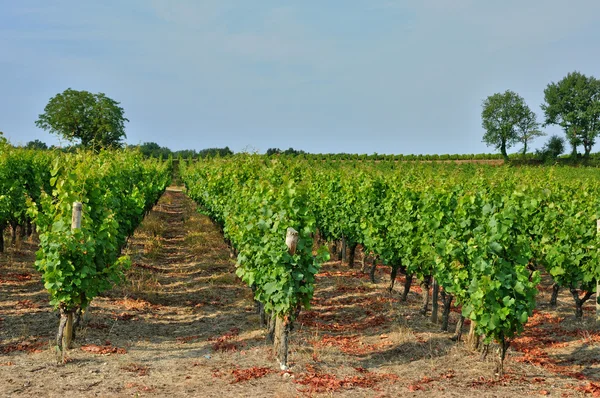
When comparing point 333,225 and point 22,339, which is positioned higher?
point 333,225

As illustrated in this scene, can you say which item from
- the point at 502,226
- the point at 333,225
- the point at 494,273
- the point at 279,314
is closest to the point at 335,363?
the point at 279,314

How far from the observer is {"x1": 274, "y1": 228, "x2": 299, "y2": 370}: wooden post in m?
7.45

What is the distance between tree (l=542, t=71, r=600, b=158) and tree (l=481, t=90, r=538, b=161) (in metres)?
2.88

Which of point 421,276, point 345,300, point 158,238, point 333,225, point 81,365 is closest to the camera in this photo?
point 81,365

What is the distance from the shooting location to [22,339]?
8594 mm

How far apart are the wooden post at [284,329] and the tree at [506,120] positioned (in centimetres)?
7734

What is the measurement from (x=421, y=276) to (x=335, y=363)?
12.0ft

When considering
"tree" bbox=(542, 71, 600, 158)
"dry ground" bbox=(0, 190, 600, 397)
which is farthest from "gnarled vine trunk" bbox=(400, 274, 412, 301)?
"tree" bbox=(542, 71, 600, 158)

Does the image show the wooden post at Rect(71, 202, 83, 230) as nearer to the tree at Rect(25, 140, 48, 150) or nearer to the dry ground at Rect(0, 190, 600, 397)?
the dry ground at Rect(0, 190, 600, 397)

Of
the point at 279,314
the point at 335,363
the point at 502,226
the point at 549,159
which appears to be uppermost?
the point at 549,159

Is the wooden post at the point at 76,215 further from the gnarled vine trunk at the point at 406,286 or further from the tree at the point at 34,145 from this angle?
the tree at the point at 34,145

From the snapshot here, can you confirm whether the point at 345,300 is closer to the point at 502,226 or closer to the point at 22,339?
the point at 502,226

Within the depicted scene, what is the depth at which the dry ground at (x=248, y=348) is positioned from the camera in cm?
694

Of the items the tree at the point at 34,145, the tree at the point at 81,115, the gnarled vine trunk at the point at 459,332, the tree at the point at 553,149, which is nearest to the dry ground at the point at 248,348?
the gnarled vine trunk at the point at 459,332
